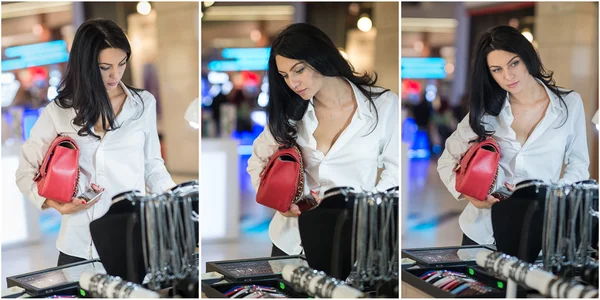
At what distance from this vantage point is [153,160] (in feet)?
10.3

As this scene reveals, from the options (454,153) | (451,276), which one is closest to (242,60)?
(454,153)

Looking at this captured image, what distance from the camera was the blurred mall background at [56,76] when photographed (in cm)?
305

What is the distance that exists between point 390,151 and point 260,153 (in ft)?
2.23

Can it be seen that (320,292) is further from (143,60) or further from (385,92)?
(143,60)

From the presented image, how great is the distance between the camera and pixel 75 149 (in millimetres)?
2980

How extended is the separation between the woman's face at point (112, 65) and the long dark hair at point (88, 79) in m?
0.02

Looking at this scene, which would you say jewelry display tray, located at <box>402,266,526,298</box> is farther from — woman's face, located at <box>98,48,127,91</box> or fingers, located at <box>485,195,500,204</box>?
woman's face, located at <box>98,48,127,91</box>

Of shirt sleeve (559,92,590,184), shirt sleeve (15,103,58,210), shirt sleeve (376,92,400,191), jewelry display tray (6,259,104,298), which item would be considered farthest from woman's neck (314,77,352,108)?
jewelry display tray (6,259,104,298)

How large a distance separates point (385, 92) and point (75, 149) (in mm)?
1583

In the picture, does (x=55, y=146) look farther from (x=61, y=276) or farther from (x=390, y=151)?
(x=390, y=151)

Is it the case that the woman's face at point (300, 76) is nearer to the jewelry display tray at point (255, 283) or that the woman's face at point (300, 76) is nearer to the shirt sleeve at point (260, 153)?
the shirt sleeve at point (260, 153)

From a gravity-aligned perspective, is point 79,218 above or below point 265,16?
below

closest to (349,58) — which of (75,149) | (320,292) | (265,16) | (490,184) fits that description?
(265,16)

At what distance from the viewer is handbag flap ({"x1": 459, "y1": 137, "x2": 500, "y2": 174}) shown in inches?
122
